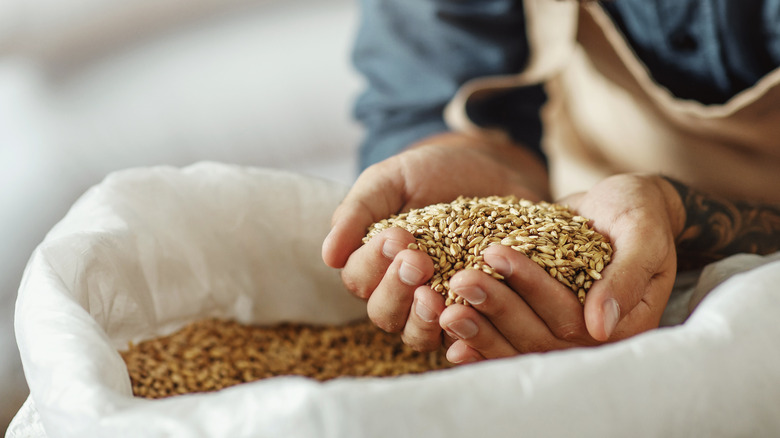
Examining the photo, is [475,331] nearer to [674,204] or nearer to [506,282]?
[506,282]

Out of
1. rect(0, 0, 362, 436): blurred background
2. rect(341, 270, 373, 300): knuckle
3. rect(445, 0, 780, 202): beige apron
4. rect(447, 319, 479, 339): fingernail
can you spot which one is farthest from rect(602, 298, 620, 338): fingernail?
rect(0, 0, 362, 436): blurred background

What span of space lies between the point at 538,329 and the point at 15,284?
38.6 inches

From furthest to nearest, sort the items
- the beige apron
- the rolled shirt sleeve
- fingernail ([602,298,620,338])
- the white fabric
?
the rolled shirt sleeve, the beige apron, fingernail ([602,298,620,338]), the white fabric

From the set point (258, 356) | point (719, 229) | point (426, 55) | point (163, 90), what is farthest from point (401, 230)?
point (163, 90)

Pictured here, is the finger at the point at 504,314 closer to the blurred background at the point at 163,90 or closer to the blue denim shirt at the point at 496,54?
the blue denim shirt at the point at 496,54

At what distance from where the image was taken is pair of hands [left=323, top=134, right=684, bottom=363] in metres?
0.52

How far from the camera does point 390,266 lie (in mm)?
538

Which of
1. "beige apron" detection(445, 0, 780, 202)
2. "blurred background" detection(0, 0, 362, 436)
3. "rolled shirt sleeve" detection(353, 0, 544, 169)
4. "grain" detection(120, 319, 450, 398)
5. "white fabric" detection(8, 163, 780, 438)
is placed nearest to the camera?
"white fabric" detection(8, 163, 780, 438)

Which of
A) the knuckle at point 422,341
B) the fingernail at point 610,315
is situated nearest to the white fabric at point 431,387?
the fingernail at point 610,315

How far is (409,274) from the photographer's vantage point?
527mm

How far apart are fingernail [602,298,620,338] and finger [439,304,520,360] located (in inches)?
3.4

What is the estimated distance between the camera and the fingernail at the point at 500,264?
1.71ft

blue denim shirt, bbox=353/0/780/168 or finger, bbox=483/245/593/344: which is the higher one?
blue denim shirt, bbox=353/0/780/168

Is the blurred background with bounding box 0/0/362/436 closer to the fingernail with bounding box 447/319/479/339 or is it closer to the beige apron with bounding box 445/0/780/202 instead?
the beige apron with bounding box 445/0/780/202
